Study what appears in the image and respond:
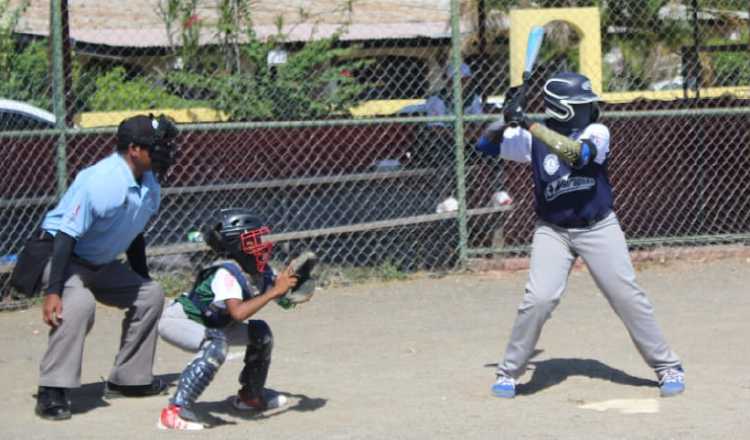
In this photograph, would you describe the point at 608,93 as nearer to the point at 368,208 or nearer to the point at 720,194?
the point at 720,194

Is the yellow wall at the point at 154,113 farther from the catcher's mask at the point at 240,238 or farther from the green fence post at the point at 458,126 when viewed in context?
the catcher's mask at the point at 240,238

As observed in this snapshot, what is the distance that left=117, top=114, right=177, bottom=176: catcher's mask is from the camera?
232 inches

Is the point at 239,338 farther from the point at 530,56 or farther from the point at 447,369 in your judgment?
the point at 530,56

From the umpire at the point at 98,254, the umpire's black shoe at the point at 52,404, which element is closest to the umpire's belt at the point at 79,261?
the umpire at the point at 98,254

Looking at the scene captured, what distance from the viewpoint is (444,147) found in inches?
384

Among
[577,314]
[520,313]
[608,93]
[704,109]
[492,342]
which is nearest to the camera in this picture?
[520,313]

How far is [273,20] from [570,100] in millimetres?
5958

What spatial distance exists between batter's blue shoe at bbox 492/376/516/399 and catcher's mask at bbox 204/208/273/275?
1.39 meters

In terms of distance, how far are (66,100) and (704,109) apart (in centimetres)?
511

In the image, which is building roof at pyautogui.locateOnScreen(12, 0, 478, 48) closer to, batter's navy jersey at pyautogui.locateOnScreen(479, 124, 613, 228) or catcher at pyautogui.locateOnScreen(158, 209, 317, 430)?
catcher at pyautogui.locateOnScreen(158, 209, 317, 430)

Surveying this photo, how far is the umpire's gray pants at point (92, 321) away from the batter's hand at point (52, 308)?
0.06m

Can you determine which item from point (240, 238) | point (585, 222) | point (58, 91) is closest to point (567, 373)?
point (585, 222)

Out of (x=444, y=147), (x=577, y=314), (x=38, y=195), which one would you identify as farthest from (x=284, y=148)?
(x=577, y=314)

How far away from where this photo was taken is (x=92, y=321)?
600 centimetres
